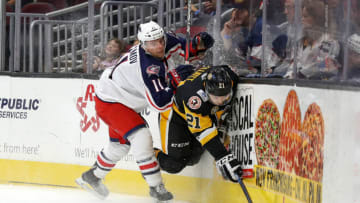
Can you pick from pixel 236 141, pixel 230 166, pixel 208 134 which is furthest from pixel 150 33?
pixel 230 166

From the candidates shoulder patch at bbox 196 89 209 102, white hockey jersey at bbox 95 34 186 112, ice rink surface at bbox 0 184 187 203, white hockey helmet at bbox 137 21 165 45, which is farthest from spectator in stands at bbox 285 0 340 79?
ice rink surface at bbox 0 184 187 203

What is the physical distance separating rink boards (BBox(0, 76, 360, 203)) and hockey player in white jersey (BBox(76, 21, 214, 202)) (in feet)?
1.44

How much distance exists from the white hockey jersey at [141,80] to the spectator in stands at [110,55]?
0.82 metres

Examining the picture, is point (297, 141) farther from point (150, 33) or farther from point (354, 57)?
point (150, 33)

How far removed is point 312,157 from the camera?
10.4 feet

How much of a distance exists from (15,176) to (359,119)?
3988mm

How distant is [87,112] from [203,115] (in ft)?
5.69

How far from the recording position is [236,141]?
4.28 meters

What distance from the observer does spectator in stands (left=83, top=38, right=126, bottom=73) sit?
5.77m

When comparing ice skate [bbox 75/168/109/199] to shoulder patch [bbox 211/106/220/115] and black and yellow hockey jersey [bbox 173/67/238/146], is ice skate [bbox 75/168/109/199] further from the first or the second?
shoulder patch [bbox 211/106/220/115]

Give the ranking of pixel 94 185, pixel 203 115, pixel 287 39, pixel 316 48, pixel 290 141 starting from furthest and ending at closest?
1. pixel 94 185
2. pixel 203 115
3. pixel 287 39
4. pixel 290 141
5. pixel 316 48

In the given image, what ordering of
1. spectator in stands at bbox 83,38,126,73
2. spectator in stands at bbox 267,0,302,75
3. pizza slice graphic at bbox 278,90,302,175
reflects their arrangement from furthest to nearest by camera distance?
spectator in stands at bbox 83,38,126,73 → spectator in stands at bbox 267,0,302,75 → pizza slice graphic at bbox 278,90,302,175

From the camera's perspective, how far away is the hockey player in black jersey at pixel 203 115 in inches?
163

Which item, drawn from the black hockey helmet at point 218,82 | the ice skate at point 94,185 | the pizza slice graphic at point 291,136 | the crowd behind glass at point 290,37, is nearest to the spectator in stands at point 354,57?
the crowd behind glass at point 290,37
